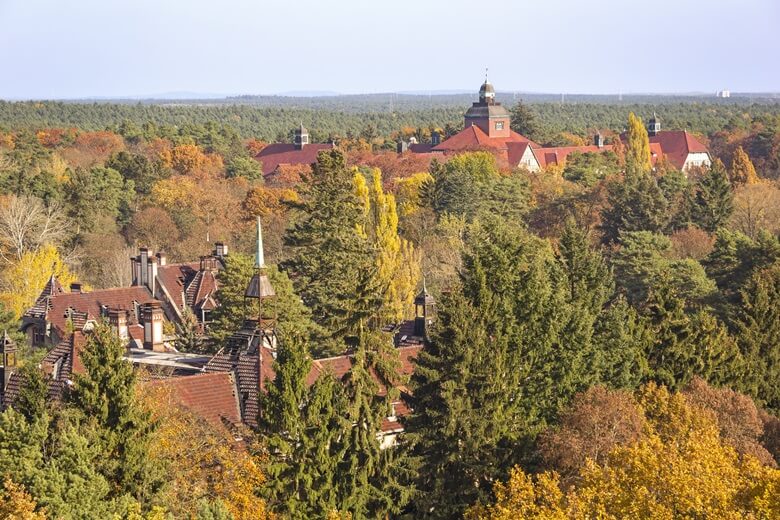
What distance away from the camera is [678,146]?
12731cm

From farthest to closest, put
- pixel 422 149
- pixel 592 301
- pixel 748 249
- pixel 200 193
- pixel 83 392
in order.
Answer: pixel 422 149, pixel 200 193, pixel 748 249, pixel 592 301, pixel 83 392

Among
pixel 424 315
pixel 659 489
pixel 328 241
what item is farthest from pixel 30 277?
pixel 659 489

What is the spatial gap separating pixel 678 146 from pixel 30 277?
267 feet

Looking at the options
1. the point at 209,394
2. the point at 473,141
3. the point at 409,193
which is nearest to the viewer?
the point at 209,394

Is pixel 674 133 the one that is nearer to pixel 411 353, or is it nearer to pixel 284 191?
pixel 284 191

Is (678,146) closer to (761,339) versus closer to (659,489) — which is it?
(761,339)

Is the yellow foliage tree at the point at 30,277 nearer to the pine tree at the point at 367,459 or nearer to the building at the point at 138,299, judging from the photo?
the building at the point at 138,299

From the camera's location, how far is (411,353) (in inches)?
1564

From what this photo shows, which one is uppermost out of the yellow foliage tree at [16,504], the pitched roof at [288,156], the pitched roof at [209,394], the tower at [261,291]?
the tower at [261,291]

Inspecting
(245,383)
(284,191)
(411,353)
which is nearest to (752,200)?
(284,191)

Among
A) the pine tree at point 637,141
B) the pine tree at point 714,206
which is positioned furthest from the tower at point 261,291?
the pine tree at point 637,141

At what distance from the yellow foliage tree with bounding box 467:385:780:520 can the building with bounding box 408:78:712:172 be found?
247 feet

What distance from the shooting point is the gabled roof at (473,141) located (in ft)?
360

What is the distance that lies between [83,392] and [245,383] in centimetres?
718
